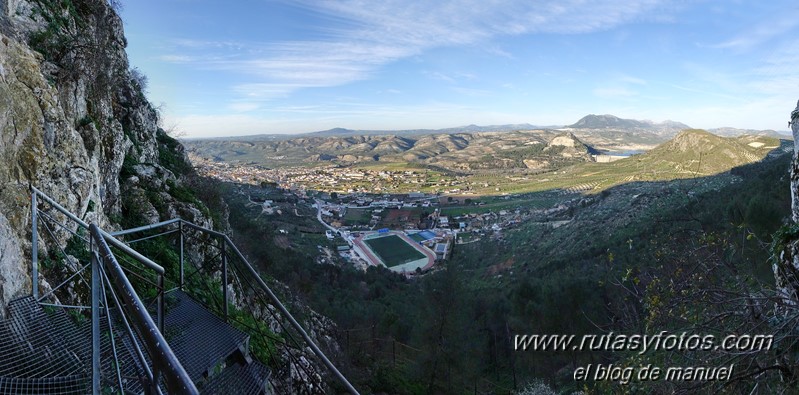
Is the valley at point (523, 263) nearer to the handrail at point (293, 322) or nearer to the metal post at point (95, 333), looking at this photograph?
the handrail at point (293, 322)

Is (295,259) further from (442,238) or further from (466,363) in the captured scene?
(442,238)

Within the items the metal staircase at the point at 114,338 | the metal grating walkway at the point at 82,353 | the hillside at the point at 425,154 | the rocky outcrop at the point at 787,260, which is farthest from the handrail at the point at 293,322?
the hillside at the point at 425,154

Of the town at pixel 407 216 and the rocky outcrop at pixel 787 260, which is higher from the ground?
the rocky outcrop at pixel 787 260

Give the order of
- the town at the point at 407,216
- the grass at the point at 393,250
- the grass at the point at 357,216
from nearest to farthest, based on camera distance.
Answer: the grass at the point at 393,250 < the town at the point at 407,216 < the grass at the point at 357,216

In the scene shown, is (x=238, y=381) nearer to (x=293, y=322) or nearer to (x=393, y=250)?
(x=293, y=322)

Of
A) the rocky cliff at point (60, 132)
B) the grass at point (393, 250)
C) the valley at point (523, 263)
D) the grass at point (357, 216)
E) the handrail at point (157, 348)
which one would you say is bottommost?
the grass at point (393, 250)

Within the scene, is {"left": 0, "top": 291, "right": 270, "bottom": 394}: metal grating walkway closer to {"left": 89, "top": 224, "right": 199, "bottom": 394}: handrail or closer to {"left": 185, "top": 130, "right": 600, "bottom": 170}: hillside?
{"left": 89, "top": 224, "right": 199, "bottom": 394}: handrail
